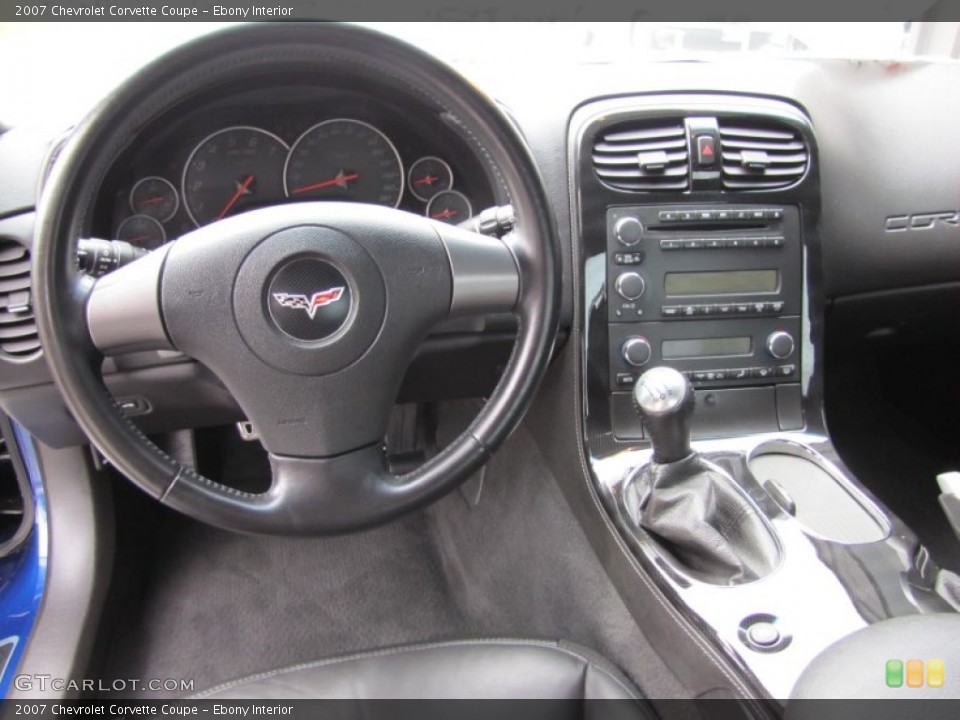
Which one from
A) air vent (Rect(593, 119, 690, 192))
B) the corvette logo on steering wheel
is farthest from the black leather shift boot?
the corvette logo on steering wheel

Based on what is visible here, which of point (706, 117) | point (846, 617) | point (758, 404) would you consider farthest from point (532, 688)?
point (706, 117)

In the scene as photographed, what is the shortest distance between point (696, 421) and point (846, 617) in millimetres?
404

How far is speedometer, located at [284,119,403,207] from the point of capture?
1170 mm

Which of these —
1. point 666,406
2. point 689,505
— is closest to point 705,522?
point 689,505

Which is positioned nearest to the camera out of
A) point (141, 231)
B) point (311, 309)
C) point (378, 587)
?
point (311, 309)

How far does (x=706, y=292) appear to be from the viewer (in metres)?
1.21

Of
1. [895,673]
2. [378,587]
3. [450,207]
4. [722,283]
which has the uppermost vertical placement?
[450,207]

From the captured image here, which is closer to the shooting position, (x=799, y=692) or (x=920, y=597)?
(x=799, y=692)

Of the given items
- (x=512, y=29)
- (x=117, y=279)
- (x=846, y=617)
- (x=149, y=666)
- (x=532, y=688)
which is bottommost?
(x=149, y=666)

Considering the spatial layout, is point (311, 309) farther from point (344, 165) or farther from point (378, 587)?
point (378, 587)

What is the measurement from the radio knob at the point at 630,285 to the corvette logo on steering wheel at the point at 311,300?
1.58 ft

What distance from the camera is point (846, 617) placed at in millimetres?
896

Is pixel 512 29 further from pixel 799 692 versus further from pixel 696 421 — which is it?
pixel 799 692

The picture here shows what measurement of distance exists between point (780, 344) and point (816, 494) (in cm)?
25
